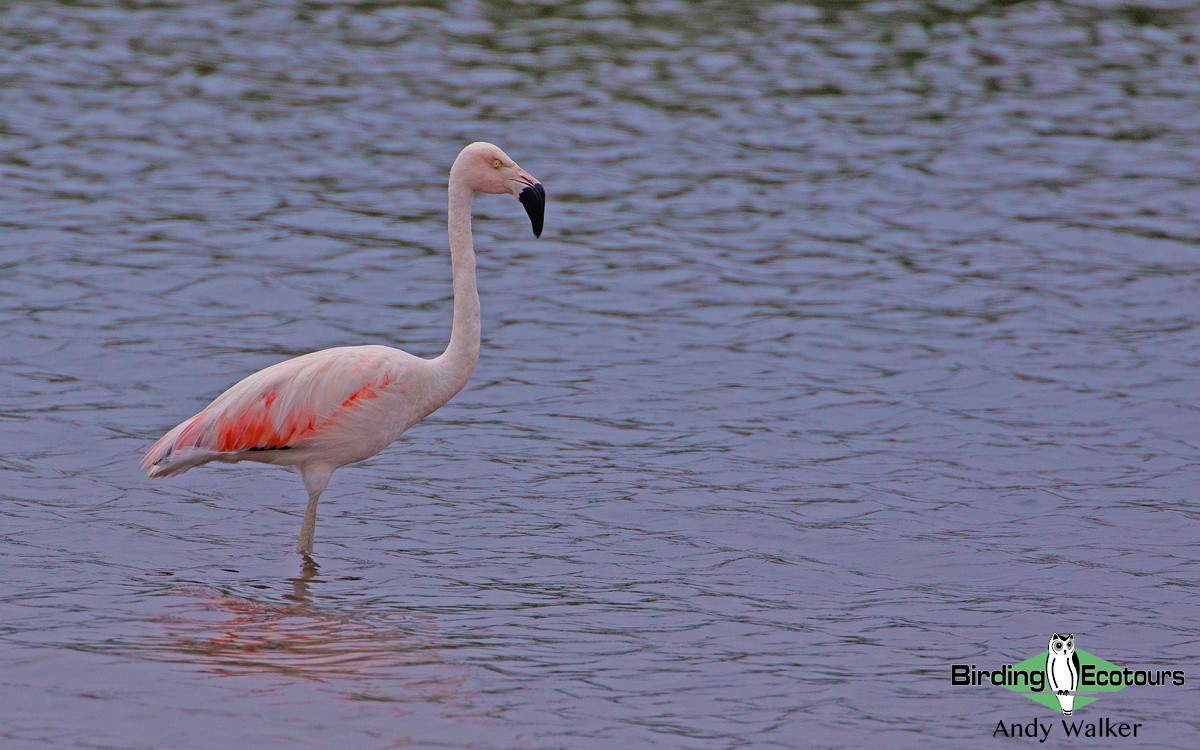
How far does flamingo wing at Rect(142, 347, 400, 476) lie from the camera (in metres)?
9.10

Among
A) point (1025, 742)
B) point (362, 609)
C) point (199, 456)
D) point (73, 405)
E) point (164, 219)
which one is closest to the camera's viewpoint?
point (1025, 742)

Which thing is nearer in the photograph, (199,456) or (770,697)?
(770,697)

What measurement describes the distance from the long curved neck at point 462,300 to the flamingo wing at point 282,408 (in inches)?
13.9

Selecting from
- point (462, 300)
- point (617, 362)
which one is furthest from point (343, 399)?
point (617, 362)

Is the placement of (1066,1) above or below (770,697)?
above

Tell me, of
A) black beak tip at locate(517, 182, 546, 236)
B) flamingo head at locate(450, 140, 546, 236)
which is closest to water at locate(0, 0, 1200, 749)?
black beak tip at locate(517, 182, 546, 236)

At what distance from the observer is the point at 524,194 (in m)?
9.25

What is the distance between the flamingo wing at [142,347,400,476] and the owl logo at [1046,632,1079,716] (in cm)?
382

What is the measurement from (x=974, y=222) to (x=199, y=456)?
979 centimetres

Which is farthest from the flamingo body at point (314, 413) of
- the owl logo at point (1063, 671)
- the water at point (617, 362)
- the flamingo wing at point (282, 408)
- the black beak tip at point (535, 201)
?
the owl logo at point (1063, 671)

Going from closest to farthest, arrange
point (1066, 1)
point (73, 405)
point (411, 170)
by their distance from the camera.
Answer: point (73, 405), point (411, 170), point (1066, 1)

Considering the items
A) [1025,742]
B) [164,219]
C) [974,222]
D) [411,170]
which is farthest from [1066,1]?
[1025,742]

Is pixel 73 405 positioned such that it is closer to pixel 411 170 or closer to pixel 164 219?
pixel 164 219

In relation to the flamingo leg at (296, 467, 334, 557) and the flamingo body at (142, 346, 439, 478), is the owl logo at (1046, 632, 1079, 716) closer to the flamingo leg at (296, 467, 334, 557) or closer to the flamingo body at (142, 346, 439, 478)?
the flamingo body at (142, 346, 439, 478)
